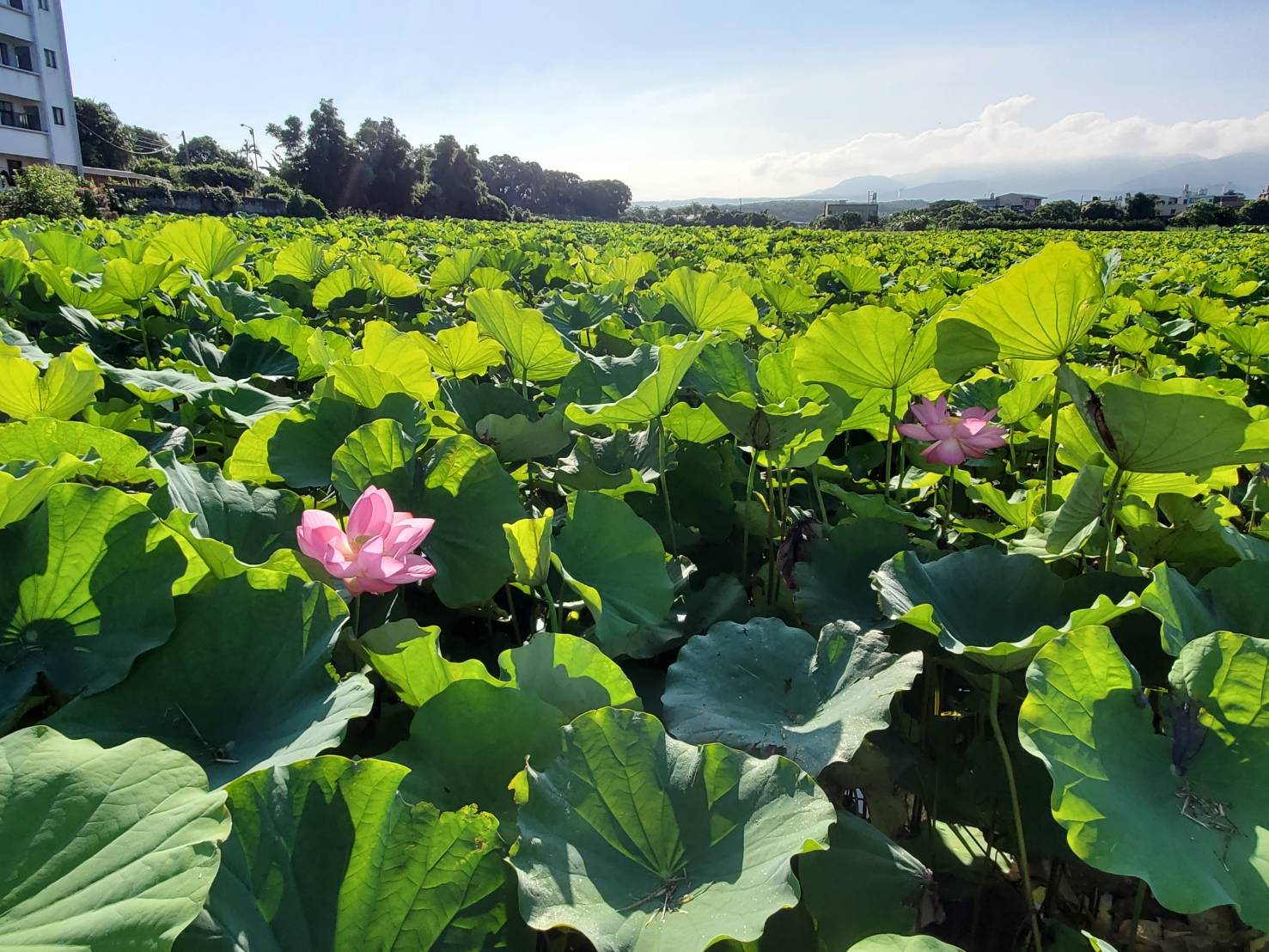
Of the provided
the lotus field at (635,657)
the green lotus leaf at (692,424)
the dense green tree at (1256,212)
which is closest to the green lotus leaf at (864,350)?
the lotus field at (635,657)

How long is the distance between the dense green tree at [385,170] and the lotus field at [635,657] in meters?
34.1

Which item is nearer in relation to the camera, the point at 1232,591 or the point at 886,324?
the point at 1232,591

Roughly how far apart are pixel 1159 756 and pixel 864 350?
0.56m

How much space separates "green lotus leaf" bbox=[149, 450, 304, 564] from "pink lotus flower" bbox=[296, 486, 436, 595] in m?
0.15

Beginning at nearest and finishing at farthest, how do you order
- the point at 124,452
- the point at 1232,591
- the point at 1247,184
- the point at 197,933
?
the point at 197,933 → the point at 1232,591 → the point at 124,452 → the point at 1247,184

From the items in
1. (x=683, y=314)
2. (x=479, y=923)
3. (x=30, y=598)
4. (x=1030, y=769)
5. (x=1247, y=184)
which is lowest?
(x=1030, y=769)

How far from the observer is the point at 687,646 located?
2.32ft

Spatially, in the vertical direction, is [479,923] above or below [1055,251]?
→ below

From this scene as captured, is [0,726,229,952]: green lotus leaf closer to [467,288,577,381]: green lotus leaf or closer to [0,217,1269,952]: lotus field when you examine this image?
[0,217,1269,952]: lotus field

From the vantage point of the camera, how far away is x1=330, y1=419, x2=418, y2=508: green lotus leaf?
810 mm

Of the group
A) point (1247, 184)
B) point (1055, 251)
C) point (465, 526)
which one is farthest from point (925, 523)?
point (1247, 184)

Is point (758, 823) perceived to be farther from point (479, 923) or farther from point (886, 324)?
point (886, 324)

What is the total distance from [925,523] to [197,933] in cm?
84

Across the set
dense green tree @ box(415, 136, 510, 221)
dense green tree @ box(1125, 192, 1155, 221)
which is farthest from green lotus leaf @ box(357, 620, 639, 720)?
dense green tree @ box(1125, 192, 1155, 221)
